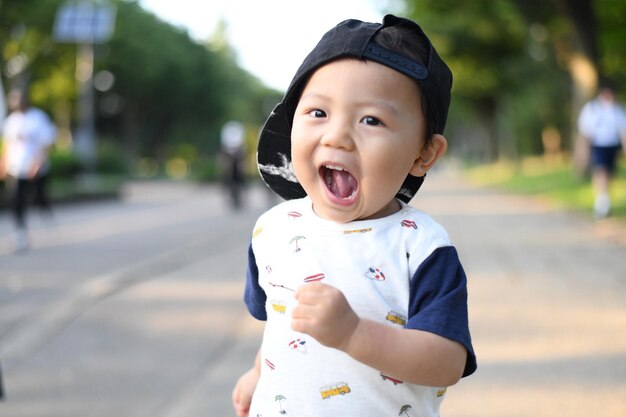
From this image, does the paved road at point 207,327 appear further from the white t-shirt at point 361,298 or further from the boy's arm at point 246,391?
the white t-shirt at point 361,298

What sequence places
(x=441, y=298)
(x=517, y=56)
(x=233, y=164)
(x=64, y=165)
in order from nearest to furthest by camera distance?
(x=441, y=298) → (x=233, y=164) → (x=64, y=165) → (x=517, y=56)

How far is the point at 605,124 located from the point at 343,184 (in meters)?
12.2

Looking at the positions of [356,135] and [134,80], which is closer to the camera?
[356,135]

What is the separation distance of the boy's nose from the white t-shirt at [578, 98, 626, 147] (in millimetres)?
12029

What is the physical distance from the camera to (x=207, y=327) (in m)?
6.00

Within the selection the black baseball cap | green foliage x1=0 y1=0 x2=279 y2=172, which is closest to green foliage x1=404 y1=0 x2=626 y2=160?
green foliage x1=0 y1=0 x2=279 y2=172

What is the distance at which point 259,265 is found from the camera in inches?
81.1

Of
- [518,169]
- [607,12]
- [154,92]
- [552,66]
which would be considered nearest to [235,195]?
[607,12]

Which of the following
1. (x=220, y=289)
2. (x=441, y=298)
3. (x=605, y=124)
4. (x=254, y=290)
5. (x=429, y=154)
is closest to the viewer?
(x=441, y=298)

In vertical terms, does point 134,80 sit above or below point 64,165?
below

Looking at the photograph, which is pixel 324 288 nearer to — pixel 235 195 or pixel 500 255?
pixel 500 255

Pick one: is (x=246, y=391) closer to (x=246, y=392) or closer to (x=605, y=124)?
(x=246, y=392)

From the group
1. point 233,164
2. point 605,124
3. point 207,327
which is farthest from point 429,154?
point 233,164

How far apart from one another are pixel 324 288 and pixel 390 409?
1.19ft
